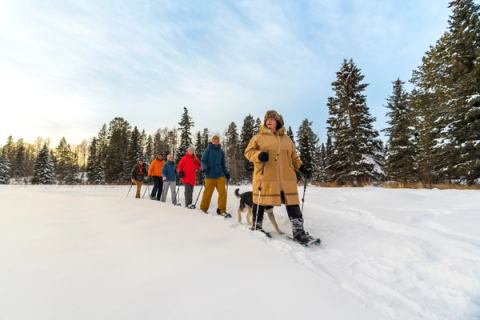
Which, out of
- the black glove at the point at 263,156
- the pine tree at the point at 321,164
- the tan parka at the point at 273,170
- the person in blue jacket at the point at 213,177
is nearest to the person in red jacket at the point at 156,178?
the person in blue jacket at the point at 213,177

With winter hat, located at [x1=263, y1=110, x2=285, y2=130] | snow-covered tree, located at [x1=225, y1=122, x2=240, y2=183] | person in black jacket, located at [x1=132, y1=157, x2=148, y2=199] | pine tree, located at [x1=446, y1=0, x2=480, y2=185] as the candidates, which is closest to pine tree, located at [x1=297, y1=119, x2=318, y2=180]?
snow-covered tree, located at [x1=225, y1=122, x2=240, y2=183]

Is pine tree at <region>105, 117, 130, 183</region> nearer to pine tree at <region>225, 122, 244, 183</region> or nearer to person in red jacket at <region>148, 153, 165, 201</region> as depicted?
pine tree at <region>225, 122, 244, 183</region>

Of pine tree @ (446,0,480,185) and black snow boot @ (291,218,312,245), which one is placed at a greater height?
pine tree @ (446,0,480,185)

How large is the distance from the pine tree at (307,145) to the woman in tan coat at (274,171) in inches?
1163

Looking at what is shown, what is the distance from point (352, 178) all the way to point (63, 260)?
2474cm

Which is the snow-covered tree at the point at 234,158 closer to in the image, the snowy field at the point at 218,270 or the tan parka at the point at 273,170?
the tan parka at the point at 273,170

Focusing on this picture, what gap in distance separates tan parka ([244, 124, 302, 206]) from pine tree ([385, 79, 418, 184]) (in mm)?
26664

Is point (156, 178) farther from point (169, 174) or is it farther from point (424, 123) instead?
point (424, 123)

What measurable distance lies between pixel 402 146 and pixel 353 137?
7672 millimetres

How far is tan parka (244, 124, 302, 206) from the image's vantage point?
547cm

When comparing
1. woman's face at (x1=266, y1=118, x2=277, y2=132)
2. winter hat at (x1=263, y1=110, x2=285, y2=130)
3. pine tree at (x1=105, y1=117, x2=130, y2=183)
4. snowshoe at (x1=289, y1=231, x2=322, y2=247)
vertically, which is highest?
pine tree at (x1=105, y1=117, x2=130, y2=183)

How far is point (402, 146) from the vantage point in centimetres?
2908

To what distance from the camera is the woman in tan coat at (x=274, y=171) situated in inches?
214

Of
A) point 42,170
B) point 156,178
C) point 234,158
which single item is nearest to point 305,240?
point 156,178
